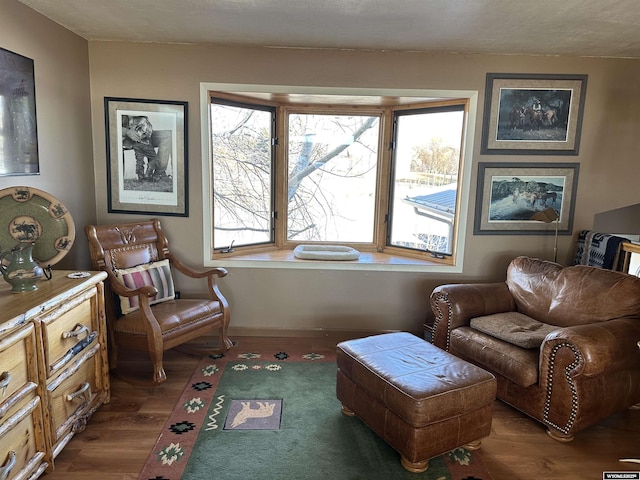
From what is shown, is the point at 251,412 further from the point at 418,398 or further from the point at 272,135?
the point at 272,135

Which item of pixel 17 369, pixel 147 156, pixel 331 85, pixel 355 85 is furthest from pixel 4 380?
pixel 355 85

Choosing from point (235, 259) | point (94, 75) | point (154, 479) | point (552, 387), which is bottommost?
point (154, 479)

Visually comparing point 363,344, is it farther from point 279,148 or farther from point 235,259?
point 279,148

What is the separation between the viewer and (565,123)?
3.54 m

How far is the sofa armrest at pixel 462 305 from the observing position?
3055 millimetres

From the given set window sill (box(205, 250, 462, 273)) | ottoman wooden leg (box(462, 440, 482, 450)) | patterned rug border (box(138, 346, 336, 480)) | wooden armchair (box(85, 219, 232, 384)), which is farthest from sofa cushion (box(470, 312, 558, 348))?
wooden armchair (box(85, 219, 232, 384))

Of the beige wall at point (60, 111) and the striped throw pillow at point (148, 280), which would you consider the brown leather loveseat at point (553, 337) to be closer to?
the striped throw pillow at point (148, 280)

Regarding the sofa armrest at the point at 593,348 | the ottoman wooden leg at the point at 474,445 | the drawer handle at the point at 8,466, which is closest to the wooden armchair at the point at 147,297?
the drawer handle at the point at 8,466

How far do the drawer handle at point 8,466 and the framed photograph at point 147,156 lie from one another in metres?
2.16

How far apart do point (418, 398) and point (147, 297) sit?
1884mm

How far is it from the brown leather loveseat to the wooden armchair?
177 centimetres

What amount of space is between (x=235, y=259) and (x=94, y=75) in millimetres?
1892

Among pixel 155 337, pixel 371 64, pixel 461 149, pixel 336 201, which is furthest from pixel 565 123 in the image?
pixel 155 337

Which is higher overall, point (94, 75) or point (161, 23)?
point (161, 23)
